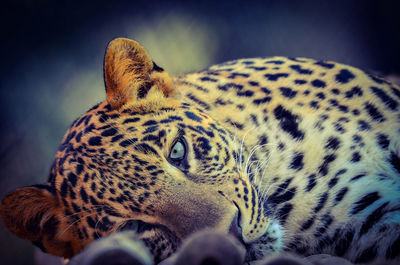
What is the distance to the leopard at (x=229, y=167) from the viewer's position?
2.12 feet

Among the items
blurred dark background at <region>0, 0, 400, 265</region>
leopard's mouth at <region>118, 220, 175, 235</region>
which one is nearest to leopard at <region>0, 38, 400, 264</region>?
leopard's mouth at <region>118, 220, 175, 235</region>

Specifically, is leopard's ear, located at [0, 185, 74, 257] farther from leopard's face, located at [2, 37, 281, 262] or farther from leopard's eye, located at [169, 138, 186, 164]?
leopard's eye, located at [169, 138, 186, 164]

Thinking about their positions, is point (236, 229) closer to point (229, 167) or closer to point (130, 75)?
point (229, 167)

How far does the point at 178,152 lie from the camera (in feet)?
2.34

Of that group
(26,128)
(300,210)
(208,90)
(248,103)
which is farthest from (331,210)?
(26,128)

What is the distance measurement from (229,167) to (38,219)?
46cm

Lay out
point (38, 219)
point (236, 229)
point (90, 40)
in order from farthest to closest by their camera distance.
A: point (90, 40) → point (38, 219) → point (236, 229)

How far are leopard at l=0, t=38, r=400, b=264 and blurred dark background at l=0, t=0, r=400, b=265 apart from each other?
0.35ft

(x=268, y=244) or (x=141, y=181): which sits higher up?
(x=141, y=181)

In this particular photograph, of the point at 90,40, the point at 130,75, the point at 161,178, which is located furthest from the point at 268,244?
the point at 90,40

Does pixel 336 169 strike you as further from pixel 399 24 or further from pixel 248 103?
pixel 399 24

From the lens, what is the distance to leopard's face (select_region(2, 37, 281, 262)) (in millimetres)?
630

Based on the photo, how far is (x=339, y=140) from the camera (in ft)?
2.69

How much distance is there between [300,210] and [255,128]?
0.79ft
